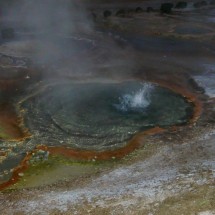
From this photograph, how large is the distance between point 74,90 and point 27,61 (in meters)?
6.88

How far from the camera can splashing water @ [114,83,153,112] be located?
88.2 ft

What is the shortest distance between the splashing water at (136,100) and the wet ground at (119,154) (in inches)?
62.3

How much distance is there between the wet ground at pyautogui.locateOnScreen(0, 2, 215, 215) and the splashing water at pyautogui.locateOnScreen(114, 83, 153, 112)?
5.19 feet

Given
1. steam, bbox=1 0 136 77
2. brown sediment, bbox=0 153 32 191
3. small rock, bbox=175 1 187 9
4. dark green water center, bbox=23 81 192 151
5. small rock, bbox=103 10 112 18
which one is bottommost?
brown sediment, bbox=0 153 32 191

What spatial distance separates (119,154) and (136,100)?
7145 mm

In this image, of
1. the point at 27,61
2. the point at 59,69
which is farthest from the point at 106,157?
the point at 27,61

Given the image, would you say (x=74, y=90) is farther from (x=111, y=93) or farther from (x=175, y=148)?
(x=175, y=148)

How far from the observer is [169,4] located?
49094mm

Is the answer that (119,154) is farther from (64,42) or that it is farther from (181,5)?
(181,5)

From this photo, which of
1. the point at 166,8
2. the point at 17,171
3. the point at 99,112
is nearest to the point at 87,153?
the point at 17,171

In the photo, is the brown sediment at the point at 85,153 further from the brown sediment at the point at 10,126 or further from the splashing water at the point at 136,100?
the splashing water at the point at 136,100

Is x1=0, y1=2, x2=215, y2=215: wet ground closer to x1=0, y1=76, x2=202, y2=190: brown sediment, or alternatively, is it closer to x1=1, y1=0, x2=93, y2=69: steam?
x1=0, y1=76, x2=202, y2=190: brown sediment

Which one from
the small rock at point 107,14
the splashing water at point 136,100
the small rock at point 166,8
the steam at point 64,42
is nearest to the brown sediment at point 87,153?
the splashing water at point 136,100

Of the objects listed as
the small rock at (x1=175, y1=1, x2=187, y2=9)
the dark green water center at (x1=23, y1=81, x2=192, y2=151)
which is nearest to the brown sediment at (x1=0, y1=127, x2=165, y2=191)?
the dark green water center at (x1=23, y1=81, x2=192, y2=151)
